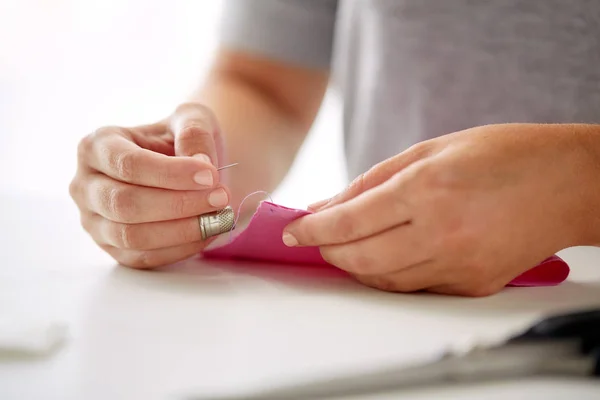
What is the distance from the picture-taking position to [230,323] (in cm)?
44

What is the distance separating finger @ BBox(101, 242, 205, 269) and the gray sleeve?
48 centimetres

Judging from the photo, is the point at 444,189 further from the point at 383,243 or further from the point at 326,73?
the point at 326,73

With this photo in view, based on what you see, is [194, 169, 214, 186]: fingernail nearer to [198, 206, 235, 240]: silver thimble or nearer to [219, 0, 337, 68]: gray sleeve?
[198, 206, 235, 240]: silver thimble

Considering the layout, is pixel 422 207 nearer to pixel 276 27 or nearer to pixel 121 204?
pixel 121 204

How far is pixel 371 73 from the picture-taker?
3.11 feet

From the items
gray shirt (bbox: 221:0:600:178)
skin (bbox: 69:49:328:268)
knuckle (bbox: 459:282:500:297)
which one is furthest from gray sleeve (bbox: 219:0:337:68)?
knuckle (bbox: 459:282:500:297)

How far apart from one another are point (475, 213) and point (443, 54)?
1.38ft

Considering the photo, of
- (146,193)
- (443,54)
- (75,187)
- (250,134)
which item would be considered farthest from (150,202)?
(443,54)

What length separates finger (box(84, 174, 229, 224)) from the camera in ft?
1.79

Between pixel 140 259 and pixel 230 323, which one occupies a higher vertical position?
pixel 140 259

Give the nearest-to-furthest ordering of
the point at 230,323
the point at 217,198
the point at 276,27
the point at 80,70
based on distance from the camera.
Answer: the point at 230,323 → the point at 217,198 → the point at 276,27 → the point at 80,70

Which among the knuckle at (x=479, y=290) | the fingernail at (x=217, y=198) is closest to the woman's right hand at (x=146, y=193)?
the fingernail at (x=217, y=198)

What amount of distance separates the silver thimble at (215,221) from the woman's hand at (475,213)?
9 centimetres

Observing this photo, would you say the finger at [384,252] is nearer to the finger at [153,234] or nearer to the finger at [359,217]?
the finger at [359,217]
